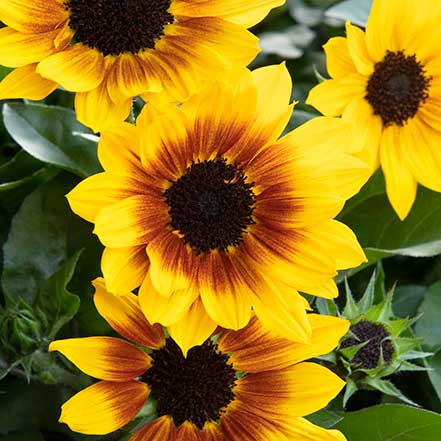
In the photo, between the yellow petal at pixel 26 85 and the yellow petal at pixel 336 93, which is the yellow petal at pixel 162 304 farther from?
the yellow petal at pixel 336 93

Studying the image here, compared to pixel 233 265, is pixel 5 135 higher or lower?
lower

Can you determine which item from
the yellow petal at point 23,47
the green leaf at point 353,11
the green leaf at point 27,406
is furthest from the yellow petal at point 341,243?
the green leaf at point 353,11

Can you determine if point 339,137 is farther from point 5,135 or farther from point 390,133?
point 5,135

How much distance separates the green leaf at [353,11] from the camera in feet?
3.49

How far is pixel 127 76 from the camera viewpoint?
0.61m

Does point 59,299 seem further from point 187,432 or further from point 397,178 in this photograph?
point 397,178

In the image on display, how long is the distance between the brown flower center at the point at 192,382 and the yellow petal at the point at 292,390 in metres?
0.02

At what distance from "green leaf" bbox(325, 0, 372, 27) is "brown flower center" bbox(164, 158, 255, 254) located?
0.46m

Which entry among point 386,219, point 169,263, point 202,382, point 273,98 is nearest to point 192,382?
point 202,382

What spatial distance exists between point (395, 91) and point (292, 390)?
35 centimetres

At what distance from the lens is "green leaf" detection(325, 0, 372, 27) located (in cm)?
106

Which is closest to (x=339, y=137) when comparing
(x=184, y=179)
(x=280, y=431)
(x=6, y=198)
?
(x=184, y=179)

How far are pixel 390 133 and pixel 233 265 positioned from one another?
0.30 m

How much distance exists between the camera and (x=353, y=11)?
1.09 m
